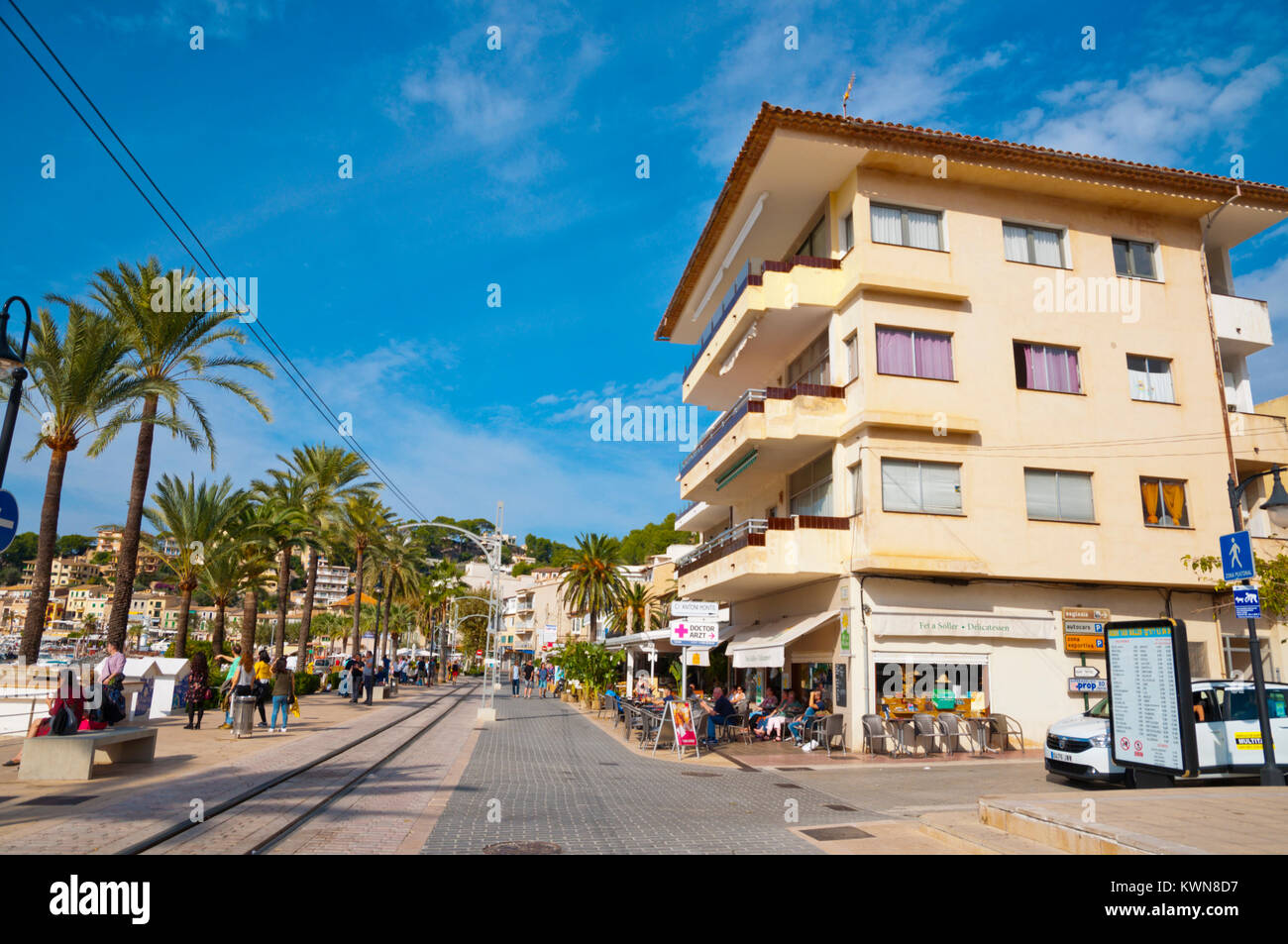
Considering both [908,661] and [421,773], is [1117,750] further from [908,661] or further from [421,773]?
[421,773]

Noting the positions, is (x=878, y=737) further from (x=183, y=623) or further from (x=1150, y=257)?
(x=183, y=623)

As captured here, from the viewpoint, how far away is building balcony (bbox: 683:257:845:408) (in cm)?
2317

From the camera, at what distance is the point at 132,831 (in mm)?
8039

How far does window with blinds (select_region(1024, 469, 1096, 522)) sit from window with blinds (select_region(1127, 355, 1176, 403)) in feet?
11.9

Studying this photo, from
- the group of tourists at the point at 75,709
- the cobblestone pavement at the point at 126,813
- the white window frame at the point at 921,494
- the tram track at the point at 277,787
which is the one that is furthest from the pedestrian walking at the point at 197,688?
the white window frame at the point at 921,494

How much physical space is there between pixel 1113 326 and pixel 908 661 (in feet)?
39.0

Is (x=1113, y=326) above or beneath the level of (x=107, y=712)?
above

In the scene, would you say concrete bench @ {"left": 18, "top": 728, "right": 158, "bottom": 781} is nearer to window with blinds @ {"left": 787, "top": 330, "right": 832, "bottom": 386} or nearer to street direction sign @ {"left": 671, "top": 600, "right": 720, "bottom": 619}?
street direction sign @ {"left": 671, "top": 600, "right": 720, "bottom": 619}

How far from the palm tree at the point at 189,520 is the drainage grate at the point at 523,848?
100 ft

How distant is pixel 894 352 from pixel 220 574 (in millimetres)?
29315

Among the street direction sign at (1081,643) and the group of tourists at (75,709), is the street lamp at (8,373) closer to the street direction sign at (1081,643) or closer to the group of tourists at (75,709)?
the group of tourists at (75,709)

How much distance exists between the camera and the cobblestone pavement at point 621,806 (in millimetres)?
8523

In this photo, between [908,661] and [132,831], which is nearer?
[132,831]

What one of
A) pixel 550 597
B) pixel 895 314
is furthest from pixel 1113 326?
pixel 550 597
